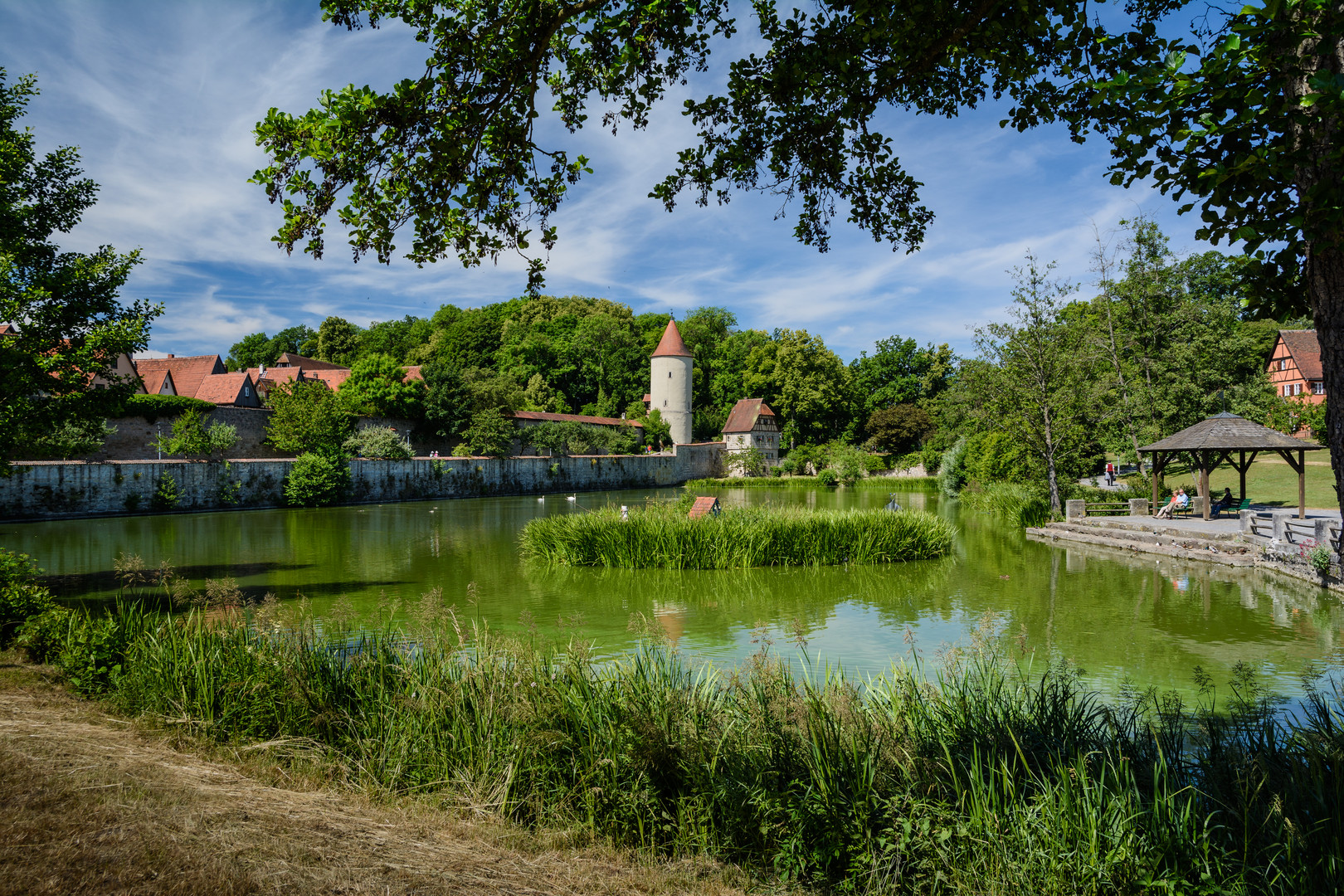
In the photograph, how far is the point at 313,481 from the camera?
3209cm

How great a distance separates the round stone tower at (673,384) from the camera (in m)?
61.3

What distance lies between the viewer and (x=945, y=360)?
68062 mm

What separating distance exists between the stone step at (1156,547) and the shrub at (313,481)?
27.7 metres

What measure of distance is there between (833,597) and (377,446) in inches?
1181

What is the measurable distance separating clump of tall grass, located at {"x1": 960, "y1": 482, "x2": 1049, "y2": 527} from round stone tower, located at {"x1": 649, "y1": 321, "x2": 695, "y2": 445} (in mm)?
32614

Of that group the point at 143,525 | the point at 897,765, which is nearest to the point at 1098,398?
the point at 897,765

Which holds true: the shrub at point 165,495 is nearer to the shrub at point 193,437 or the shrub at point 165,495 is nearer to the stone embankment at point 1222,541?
the shrub at point 193,437

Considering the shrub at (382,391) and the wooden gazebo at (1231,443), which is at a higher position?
the shrub at (382,391)

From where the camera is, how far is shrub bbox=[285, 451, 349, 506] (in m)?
31.9

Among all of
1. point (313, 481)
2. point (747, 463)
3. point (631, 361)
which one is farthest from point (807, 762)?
point (631, 361)

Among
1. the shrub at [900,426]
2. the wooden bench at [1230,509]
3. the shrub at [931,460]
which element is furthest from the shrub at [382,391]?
the wooden bench at [1230,509]

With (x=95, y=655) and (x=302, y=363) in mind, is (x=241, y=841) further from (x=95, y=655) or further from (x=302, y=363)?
(x=302, y=363)

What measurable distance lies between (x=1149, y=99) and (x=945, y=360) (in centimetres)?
6937

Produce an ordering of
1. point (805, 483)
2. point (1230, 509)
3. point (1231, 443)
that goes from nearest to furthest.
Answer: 1. point (1231, 443)
2. point (1230, 509)
3. point (805, 483)
